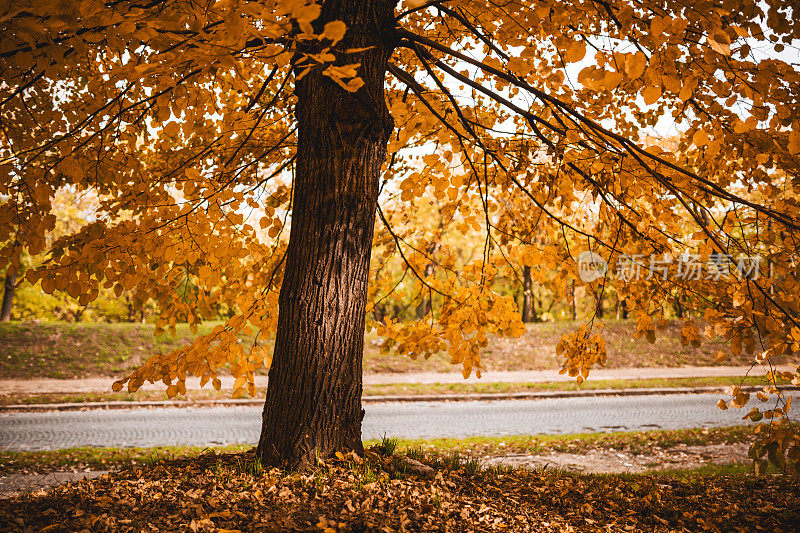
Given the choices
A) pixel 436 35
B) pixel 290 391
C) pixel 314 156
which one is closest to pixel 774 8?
pixel 314 156

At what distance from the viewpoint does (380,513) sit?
250 centimetres

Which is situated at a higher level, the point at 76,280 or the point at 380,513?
the point at 76,280

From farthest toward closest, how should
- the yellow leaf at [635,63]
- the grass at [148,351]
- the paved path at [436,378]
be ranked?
the grass at [148,351]
the paved path at [436,378]
the yellow leaf at [635,63]

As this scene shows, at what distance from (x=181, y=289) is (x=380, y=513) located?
8.29ft

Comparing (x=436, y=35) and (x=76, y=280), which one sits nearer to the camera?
(x=76, y=280)

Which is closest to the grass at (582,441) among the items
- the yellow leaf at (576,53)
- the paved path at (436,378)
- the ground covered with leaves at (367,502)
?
the ground covered with leaves at (367,502)

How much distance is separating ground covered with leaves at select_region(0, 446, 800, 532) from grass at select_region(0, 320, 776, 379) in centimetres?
1029

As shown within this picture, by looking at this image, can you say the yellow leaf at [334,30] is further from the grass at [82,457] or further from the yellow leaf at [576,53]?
the grass at [82,457]

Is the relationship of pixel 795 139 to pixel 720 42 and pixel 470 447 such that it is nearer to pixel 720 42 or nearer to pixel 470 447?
pixel 720 42

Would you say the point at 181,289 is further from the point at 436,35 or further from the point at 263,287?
the point at 436,35

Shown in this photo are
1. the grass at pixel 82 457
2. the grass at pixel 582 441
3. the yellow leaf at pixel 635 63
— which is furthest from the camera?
the grass at pixel 582 441

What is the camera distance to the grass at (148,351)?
14.2 metres

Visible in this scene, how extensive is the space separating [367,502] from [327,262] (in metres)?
1.41

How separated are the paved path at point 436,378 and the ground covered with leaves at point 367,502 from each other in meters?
9.96
